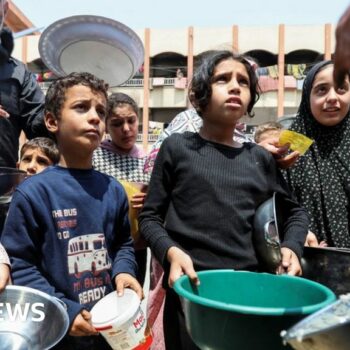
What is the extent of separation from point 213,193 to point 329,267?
44 centimetres

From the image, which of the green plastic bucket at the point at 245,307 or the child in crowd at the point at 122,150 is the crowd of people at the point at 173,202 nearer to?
the green plastic bucket at the point at 245,307

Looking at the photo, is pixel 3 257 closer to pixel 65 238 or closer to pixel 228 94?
pixel 65 238

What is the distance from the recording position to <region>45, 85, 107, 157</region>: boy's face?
1.69 metres

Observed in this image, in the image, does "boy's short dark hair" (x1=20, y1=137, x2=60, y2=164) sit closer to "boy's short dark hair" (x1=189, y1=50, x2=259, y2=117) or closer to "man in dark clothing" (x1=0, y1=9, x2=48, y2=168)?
"man in dark clothing" (x1=0, y1=9, x2=48, y2=168)

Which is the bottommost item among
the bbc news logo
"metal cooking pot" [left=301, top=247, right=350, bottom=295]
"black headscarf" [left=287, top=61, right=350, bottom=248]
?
the bbc news logo

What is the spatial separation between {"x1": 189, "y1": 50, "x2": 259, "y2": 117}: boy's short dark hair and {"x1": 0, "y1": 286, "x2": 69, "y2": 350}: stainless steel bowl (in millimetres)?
881

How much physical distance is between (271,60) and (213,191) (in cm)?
2602

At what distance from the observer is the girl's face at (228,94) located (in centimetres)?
169

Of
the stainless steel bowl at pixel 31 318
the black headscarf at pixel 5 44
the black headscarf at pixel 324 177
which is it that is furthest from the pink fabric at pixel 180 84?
the stainless steel bowl at pixel 31 318

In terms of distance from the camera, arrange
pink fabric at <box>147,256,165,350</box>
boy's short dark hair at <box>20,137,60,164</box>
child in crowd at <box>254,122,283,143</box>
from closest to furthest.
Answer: pink fabric at <box>147,256,165,350</box>
boy's short dark hair at <box>20,137,60,164</box>
child in crowd at <box>254,122,283,143</box>

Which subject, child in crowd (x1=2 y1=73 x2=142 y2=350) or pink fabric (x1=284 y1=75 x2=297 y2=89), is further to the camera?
pink fabric (x1=284 y1=75 x2=297 y2=89)

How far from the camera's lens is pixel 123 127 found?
2.80m

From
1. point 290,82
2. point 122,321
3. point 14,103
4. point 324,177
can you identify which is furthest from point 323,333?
point 290,82

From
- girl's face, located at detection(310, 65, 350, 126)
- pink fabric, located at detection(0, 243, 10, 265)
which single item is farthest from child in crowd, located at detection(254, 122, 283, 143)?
pink fabric, located at detection(0, 243, 10, 265)
